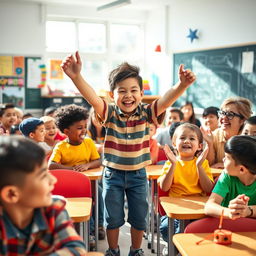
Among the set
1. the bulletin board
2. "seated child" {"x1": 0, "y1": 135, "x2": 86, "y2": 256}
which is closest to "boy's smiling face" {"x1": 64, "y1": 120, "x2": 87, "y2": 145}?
→ "seated child" {"x1": 0, "y1": 135, "x2": 86, "y2": 256}

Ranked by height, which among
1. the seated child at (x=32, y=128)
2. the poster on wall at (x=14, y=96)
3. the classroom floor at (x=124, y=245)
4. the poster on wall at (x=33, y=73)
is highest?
the poster on wall at (x=33, y=73)

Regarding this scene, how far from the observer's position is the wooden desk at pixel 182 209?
2004mm

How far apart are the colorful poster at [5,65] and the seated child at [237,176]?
668cm

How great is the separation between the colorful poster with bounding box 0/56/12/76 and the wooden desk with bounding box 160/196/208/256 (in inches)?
251

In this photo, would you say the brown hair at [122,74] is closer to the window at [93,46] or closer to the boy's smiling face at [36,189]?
the boy's smiling face at [36,189]

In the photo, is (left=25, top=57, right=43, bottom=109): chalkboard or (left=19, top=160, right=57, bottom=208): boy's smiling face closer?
(left=19, top=160, right=57, bottom=208): boy's smiling face

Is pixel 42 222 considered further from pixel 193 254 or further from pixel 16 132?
pixel 16 132

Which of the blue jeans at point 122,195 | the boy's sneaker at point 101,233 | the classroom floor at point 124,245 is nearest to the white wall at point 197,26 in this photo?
the classroom floor at point 124,245

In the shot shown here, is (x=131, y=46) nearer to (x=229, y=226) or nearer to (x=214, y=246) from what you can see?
(x=229, y=226)

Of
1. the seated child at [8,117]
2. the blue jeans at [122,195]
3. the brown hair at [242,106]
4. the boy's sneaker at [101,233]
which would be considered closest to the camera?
the blue jeans at [122,195]

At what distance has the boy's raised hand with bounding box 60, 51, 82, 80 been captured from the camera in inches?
87.3

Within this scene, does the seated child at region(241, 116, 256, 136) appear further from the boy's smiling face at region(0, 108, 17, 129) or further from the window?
the window

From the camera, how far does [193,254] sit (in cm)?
145

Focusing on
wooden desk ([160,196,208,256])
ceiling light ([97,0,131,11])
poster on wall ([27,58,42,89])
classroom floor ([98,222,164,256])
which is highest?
ceiling light ([97,0,131,11])
